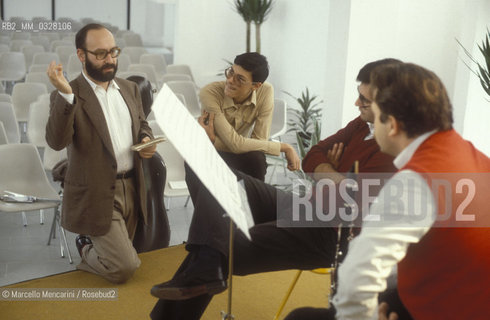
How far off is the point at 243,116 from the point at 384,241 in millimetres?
2149

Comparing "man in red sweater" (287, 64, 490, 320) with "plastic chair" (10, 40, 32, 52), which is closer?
"man in red sweater" (287, 64, 490, 320)

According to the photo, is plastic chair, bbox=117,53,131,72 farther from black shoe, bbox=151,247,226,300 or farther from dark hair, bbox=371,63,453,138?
dark hair, bbox=371,63,453,138

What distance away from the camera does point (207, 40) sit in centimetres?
980

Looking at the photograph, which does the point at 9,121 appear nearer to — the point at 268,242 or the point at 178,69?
the point at 268,242

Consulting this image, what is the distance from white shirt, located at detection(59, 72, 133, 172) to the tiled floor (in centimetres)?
86

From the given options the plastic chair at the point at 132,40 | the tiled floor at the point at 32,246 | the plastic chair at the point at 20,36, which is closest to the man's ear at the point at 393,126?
the tiled floor at the point at 32,246

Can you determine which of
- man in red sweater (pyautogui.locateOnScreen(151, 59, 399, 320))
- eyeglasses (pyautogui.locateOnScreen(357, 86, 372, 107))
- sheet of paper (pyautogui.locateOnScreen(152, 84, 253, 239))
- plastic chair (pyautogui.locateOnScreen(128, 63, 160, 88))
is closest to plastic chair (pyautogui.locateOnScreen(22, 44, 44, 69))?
plastic chair (pyautogui.locateOnScreen(128, 63, 160, 88))

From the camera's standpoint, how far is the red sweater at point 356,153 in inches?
96.9

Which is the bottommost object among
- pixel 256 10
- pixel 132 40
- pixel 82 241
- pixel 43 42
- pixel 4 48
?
pixel 82 241

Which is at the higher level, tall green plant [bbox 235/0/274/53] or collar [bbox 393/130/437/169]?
tall green plant [bbox 235/0/274/53]

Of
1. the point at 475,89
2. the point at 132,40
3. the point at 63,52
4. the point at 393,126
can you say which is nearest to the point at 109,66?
the point at 393,126

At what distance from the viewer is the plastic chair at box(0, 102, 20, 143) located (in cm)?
493

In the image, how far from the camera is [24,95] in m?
5.99

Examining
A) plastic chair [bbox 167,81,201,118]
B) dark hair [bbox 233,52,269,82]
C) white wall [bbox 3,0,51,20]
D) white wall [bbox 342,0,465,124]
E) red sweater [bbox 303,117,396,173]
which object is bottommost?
plastic chair [bbox 167,81,201,118]
